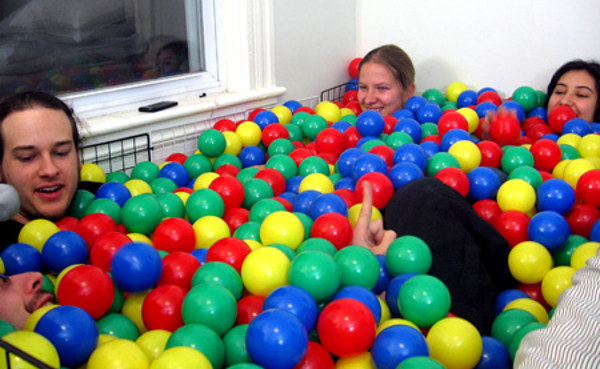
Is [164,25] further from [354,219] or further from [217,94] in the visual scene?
[354,219]

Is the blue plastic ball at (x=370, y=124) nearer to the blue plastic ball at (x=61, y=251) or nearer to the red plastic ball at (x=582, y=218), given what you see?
the red plastic ball at (x=582, y=218)

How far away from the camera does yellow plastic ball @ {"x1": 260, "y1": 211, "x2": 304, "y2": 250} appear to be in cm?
151

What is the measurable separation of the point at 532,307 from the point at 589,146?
1025mm

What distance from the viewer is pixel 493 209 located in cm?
184

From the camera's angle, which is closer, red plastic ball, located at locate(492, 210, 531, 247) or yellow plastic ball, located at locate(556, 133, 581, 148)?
red plastic ball, located at locate(492, 210, 531, 247)

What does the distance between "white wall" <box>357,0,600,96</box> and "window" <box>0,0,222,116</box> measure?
3.48ft

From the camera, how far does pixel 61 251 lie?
1396mm

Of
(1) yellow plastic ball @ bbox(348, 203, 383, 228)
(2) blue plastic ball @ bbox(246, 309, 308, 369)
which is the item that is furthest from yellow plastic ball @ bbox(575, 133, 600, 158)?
(2) blue plastic ball @ bbox(246, 309, 308, 369)

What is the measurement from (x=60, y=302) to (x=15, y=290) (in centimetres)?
10

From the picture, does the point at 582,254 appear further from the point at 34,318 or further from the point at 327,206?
the point at 34,318

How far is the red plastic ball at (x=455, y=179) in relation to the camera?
1.84 meters

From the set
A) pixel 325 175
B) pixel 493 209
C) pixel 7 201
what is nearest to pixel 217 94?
pixel 325 175

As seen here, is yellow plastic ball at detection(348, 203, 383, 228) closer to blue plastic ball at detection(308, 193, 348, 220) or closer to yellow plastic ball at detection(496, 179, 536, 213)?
blue plastic ball at detection(308, 193, 348, 220)

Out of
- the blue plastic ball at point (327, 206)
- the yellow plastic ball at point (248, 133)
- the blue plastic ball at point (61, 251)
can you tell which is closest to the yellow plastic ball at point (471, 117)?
the yellow plastic ball at point (248, 133)
